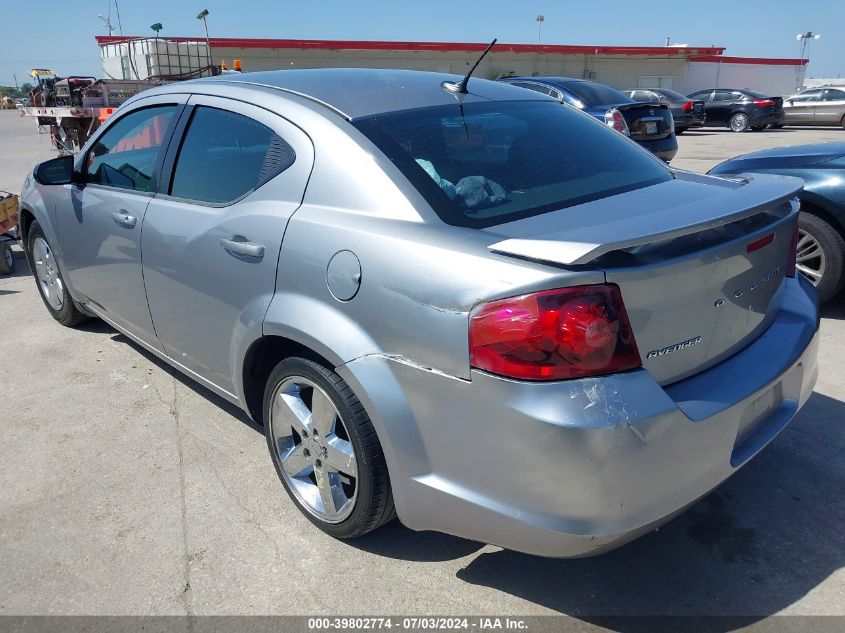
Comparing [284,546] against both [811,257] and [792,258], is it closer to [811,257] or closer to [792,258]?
[792,258]

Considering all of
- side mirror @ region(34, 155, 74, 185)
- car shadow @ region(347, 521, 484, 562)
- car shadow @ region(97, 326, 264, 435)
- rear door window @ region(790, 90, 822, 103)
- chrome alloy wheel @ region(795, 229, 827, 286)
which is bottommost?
car shadow @ region(347, 521, 484, 562)

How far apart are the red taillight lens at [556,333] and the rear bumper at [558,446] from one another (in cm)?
4

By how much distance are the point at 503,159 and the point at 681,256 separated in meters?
0.92

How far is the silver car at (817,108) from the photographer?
75.0 ft

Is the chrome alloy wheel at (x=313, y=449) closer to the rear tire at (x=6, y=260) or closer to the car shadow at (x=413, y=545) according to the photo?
the car shadow at (x=413, y=545)

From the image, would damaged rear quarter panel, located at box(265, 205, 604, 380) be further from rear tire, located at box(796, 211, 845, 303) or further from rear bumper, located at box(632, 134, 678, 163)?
rear bumper, located at box(632, 134, 678, 163)

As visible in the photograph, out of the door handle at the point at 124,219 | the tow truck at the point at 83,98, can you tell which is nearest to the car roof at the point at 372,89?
the door handle at the point at 124,219

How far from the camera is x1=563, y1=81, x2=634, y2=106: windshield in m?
10.6

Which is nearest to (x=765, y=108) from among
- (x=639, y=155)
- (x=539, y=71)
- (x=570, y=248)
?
(x=539, y=71)

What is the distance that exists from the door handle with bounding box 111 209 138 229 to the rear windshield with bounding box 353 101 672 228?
151cm

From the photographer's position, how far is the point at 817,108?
76.2 feet

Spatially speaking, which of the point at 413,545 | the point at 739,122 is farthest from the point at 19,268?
the point at 739,122

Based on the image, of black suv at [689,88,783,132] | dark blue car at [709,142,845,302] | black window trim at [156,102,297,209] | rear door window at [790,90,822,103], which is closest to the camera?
black window trim at [156,102,297,209]

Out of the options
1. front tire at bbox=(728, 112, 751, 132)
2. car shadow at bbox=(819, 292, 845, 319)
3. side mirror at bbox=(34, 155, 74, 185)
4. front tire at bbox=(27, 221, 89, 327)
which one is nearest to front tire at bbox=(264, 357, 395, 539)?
side mirror at bbox=(34, 155, 74, 185)
